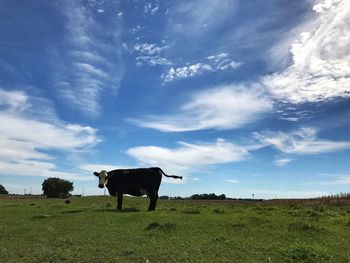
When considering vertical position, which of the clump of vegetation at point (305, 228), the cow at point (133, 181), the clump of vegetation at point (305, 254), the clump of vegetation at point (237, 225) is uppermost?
the cow at point (133, 181)

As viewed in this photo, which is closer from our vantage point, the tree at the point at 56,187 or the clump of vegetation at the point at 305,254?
the clump of vegetation at the point at 305,254

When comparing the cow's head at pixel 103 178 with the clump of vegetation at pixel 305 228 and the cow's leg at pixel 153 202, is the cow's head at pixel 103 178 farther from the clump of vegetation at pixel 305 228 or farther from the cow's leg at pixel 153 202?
the clump of vegetation at pixel 305 228

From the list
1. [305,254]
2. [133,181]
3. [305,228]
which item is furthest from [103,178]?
[305,254]

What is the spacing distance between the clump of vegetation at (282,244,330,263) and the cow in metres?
19.5

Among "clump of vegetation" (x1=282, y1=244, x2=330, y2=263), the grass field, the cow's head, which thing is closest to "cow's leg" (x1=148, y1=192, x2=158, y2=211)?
the cow's head

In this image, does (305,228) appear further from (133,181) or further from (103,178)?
(103,178)

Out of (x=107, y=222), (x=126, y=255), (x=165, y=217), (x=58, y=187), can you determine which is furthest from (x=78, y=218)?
(x=58, y=187)

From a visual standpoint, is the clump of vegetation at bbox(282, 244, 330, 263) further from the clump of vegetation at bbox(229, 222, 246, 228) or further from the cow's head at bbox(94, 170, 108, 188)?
the cow's head at bbox(94, 170, 108, 188)

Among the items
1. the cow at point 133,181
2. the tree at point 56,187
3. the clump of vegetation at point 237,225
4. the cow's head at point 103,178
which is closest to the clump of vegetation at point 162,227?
the clump of vegetation at point 237,225

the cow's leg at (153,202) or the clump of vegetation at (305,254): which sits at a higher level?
the cow's leg at (153,202)

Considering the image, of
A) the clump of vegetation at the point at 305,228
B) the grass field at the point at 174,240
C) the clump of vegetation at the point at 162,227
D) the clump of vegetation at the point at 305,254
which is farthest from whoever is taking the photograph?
the clump of vegetation at the point at 162,227

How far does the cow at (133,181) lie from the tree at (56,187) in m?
73.2

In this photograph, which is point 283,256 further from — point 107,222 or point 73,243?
point 107,222

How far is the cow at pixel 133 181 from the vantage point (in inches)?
1369
